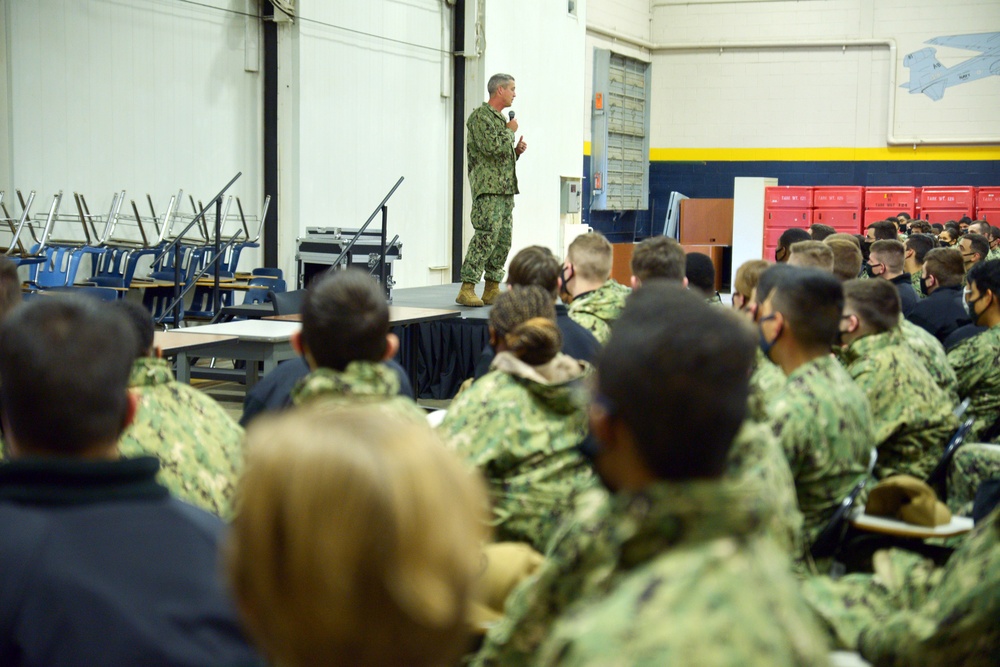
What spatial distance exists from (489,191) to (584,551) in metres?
6.58

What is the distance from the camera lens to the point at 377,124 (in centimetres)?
1045

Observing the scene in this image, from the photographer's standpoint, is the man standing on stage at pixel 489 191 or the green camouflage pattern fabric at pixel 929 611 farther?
the man standing on stage at pixel 489 191

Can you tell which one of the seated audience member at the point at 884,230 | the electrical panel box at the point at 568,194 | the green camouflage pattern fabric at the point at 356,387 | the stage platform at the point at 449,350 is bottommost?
the stage platform at the point at 449,350

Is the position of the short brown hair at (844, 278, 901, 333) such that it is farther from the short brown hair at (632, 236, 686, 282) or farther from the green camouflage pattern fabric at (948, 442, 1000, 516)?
the short brown hair at (632, 236, 686, 282)

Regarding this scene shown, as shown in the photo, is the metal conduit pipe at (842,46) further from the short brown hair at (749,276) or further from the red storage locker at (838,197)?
the short brown hair at (749,276)

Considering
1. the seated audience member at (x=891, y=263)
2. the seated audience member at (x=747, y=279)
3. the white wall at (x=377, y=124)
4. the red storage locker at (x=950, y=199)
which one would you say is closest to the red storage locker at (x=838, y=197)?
the red storage locker at (x=950, y=199)

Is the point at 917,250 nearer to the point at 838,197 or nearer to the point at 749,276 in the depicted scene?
the point at 749,276

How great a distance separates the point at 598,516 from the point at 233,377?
19.9 feet

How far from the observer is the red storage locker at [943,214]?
45.9ft

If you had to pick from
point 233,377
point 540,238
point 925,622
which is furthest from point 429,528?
point 540,238

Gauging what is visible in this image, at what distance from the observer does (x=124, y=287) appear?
23.8 feet

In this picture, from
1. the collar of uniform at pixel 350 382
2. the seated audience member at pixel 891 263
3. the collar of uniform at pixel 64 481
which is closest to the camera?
the collar of uniform at pixel 64 481

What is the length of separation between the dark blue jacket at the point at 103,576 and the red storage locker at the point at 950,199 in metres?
14.3

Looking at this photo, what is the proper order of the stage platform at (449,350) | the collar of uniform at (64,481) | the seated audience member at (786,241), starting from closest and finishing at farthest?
the collar of uniform at (64,481) < the seated audience member at (786,241) < the stage platform at (449,350)
